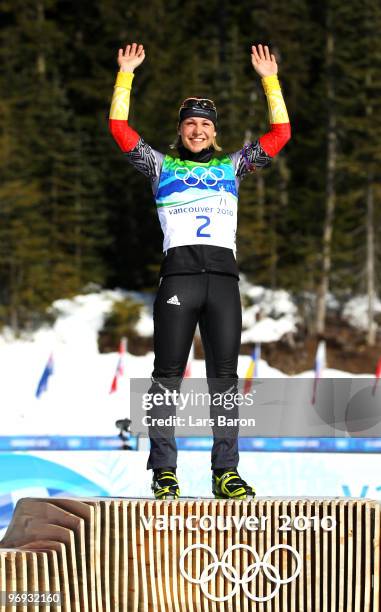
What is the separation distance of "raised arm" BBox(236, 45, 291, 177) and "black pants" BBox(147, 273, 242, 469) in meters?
0.70

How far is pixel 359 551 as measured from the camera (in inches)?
169

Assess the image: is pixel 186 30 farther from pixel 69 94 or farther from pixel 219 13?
pixel 69 94

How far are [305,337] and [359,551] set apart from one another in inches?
1080

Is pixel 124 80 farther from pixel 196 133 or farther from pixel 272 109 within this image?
pixel 272 109

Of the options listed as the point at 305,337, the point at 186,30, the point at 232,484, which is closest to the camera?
the point at 232,484

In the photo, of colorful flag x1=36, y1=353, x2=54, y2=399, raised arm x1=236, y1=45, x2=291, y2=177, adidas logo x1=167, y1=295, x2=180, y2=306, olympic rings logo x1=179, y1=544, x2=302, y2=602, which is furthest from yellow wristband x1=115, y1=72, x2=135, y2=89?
colorful flag x1=36, y1=353, x2=54, y2=399

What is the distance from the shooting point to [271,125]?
16.8 ft

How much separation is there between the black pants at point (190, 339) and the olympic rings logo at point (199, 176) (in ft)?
1.64

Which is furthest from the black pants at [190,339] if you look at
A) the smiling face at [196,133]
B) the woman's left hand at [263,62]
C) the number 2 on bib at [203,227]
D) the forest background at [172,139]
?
the forest background at [172,139]

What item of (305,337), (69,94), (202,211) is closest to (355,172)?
(305,337)

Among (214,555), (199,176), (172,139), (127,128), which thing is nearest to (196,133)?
(199,176)

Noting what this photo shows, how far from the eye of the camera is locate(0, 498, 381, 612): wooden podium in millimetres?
4270

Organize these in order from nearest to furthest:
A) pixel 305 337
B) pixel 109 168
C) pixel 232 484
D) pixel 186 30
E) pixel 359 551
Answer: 1. pixel 359 551
2. pixel 232 484
3. pixel 305 337
4. pixel 109 168
5. pixel 186 30

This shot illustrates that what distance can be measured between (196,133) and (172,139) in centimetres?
2696
